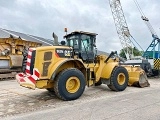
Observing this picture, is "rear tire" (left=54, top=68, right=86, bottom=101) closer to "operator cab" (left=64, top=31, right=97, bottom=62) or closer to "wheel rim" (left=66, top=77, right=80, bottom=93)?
"wheel rim" (left=66, top=77, right=80, bottom=93)

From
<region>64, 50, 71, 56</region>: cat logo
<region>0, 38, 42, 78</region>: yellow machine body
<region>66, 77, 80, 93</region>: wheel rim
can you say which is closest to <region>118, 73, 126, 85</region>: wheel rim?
<region>66, 77, 80, 93</region>: wheel rim

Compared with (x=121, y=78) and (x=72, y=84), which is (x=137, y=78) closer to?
(x=121, y=78)

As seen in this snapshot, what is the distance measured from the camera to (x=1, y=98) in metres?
7.70

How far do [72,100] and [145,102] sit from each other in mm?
2191

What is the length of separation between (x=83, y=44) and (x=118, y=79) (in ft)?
6.47

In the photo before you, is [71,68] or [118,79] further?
[118,79]

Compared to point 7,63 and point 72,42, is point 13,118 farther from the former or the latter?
point 7,63

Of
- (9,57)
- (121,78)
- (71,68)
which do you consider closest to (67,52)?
(71,68)

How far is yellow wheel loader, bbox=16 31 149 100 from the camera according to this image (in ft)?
22.4

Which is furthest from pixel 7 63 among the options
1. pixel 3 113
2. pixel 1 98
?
pixel 3 113

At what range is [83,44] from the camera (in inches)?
328

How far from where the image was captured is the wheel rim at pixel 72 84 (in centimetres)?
710

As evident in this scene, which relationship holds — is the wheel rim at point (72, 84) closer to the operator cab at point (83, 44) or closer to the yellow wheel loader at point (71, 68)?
the yellow wheel loader at point (71, 68)

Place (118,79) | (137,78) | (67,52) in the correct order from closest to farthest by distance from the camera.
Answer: (67,52)
(118,79)
(137,78)
